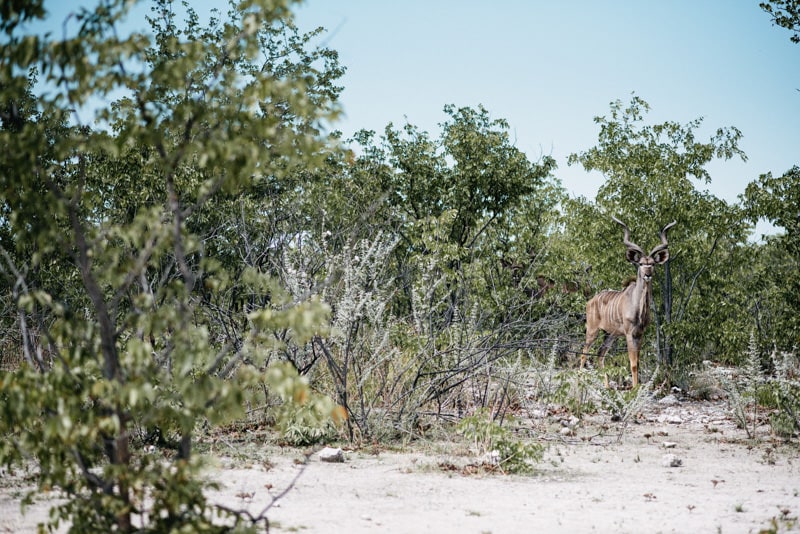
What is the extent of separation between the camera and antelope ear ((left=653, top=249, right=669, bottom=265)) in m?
12.6

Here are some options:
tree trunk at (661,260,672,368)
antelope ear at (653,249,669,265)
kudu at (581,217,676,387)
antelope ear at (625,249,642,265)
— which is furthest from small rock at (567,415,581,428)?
tree trunk at (661,260,672,368)

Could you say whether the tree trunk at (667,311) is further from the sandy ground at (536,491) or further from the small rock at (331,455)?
the small rock at (331,455)

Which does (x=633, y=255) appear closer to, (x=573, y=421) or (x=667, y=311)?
(x=667, y=311)

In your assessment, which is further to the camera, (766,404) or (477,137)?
(477,137)

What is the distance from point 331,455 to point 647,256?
24.1 feet

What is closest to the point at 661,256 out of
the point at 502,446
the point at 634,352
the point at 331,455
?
the point at 634,352

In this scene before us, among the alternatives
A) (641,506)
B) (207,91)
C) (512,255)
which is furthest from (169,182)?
(512,255)

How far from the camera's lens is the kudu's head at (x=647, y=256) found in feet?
41.0

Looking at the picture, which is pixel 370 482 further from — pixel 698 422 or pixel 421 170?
pixel 421 170

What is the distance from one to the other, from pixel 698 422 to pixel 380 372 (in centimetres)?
486

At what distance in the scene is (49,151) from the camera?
12.5ft

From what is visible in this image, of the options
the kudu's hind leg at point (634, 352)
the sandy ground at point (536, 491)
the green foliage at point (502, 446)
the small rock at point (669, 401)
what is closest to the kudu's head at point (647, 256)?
the kudu's hind leg at point (634, 352)

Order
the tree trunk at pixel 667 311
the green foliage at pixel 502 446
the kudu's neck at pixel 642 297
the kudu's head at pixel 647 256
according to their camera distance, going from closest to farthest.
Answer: the green foliage at pixel 502 446 < the kudu's head at pixel 647 256 < the kudu's neck at pixel 642 297 < the tree trunk at pixel 667 311

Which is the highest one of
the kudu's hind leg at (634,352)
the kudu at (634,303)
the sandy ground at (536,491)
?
the kudu at (634,303)
